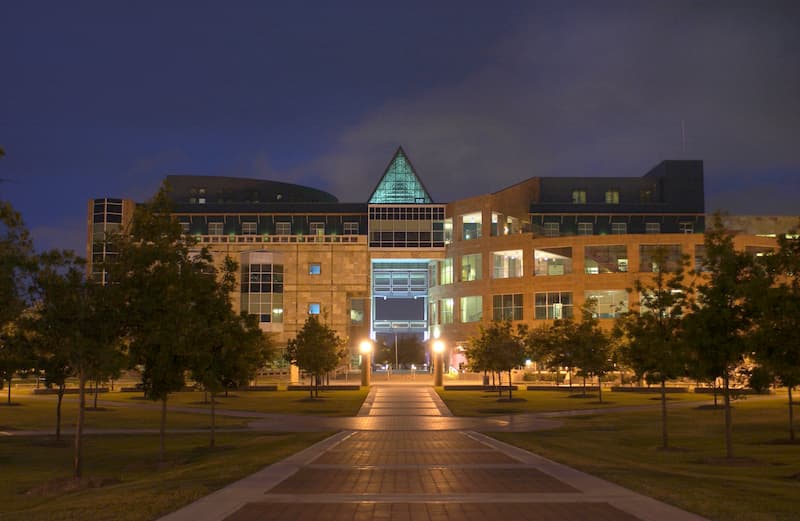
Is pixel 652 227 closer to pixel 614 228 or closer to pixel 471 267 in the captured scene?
pixel 614 228

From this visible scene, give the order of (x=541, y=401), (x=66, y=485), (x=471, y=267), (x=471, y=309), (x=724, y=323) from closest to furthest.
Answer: (x=66, y=485), (x=724, y=323), (x=541, y=401), (x=471, y=309), (x=471, y=267)

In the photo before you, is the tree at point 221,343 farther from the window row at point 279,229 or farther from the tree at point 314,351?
the window row at point 279,229

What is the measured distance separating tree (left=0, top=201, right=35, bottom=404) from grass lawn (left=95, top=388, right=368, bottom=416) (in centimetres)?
2426

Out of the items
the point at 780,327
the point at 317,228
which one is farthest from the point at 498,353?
the point at 317,228

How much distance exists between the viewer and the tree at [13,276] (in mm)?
21203

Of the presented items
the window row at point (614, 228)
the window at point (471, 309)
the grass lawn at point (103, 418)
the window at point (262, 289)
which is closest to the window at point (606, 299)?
the window at point (471, 309)

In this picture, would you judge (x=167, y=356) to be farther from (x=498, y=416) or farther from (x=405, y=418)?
(x=498, y=416)

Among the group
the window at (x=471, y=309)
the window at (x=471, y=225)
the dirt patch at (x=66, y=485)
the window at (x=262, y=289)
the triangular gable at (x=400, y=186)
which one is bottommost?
the dirt patch at (x=66, y=485)

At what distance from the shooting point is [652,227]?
116 metres

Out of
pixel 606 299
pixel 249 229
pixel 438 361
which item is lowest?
pixel 438 361

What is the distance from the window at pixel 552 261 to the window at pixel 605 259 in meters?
2.37

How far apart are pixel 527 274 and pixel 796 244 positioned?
7148 centimetres

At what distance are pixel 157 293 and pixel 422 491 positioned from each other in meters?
11.0

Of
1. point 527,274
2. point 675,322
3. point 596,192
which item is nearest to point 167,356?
point 675,322
